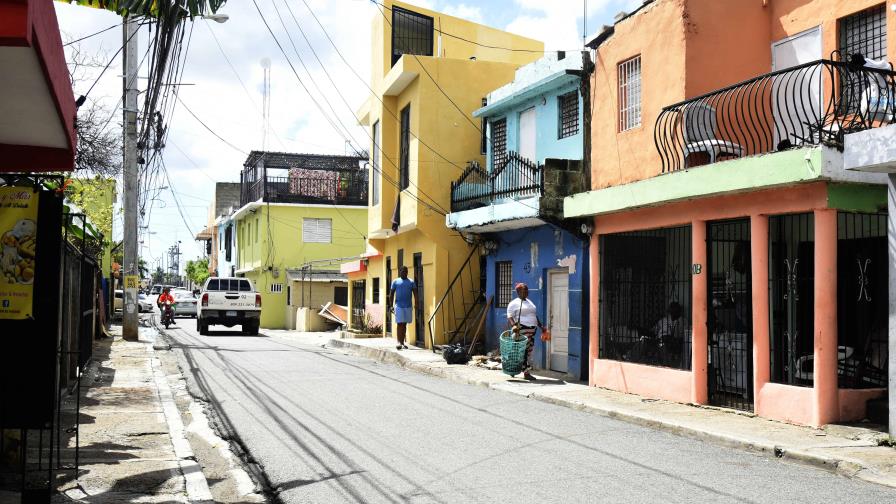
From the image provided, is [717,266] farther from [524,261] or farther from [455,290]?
[455,290]

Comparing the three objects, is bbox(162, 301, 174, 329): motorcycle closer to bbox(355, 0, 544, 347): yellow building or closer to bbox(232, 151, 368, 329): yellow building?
bbox(232, 151, 368, 329): yellow building

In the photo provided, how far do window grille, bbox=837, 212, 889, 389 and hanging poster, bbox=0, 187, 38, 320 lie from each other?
359 inches

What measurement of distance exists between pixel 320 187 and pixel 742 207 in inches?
1337

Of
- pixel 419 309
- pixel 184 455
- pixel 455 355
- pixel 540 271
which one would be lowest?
pixel 184 455

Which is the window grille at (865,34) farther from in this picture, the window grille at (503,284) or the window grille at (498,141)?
the window grille at (498,141)

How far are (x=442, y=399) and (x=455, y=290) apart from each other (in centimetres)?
1008

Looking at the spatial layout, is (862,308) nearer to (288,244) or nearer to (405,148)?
(405,148)

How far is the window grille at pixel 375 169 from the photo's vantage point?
25.8 m

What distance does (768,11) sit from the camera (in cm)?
1372

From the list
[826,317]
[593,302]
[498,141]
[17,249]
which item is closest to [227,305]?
[498,141]

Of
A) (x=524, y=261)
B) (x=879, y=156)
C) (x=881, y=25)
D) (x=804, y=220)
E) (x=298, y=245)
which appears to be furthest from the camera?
(x=298, y=245)

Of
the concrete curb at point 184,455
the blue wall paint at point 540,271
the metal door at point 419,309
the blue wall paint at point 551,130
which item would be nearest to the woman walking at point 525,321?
the blue wall paint at point 540,271

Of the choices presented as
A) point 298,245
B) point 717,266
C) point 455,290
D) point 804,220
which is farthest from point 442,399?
point 298,245

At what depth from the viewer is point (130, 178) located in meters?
23.4
